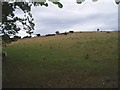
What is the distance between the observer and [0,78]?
16.3m

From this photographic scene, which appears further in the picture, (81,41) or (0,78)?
(81,41)

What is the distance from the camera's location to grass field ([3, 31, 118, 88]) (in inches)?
629

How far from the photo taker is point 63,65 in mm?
18938

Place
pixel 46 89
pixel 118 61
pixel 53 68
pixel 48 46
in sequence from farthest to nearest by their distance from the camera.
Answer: pixel 48 46
pixel 118 61
pixel 53 68
pixel 46 89

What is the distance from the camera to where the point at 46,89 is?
15211 mm

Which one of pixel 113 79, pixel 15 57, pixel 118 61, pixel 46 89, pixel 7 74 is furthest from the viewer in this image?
pixel 15 57

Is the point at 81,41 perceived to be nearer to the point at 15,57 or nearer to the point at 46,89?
the point at 15,57

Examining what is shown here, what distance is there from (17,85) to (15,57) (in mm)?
6234

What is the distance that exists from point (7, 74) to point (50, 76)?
105 inches

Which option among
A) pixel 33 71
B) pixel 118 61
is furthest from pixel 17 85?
pixel 118 61

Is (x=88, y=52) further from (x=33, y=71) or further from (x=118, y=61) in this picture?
(x=33, y=71)

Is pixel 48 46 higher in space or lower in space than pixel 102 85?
higher

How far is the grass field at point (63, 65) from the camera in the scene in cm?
1598

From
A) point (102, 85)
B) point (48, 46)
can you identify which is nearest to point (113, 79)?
point (102, 85)
